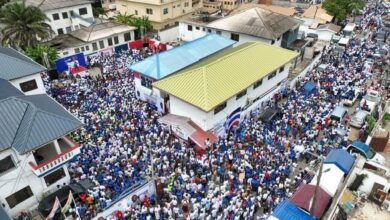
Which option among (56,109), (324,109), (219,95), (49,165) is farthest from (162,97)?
(324,109)

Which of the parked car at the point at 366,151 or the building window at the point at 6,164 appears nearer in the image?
the building window at the point at 6,164

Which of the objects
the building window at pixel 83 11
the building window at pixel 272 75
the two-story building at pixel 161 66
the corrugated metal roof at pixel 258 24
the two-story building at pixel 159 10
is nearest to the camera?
the two-story building at pixel 161 66

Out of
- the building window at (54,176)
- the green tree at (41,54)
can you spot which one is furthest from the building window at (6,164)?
the green tree at (41,54)

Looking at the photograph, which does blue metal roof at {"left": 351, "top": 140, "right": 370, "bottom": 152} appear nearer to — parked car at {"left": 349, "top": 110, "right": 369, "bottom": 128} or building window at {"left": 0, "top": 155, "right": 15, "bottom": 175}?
parked car at {"left": 349, "top": 110, "right": 369, "bottom": 128}

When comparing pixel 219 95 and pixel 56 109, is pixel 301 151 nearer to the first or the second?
pixel 219 95

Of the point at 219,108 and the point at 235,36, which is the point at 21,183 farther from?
the point at 235,36

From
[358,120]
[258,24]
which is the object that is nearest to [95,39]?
[258,24]

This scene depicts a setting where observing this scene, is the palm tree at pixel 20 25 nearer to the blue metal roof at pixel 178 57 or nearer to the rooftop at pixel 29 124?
the blue metal roof at pixel 178 57
